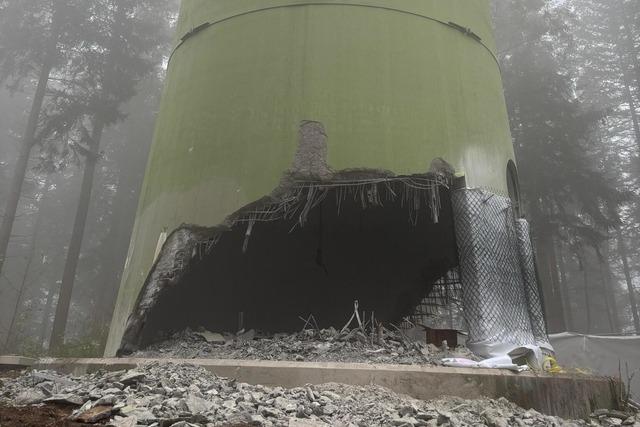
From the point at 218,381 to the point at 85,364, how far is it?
1.69m

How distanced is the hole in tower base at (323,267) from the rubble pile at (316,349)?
104 centimetres

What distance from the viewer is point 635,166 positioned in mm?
23109

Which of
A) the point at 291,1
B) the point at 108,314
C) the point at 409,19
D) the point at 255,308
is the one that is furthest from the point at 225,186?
the point at 108,314

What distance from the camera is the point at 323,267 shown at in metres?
9.74

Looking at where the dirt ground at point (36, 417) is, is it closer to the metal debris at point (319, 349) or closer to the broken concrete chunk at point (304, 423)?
the broken concrete chunk at point (304, 423)

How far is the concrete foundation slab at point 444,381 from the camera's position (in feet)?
14.3

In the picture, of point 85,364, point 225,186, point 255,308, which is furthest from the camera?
point 255,308

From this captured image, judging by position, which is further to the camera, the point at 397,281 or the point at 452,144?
the point at 397,281

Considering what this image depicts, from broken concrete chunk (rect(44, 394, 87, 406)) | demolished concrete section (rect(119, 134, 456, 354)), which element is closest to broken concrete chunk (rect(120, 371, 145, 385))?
broken concrete chunk (rect(44, 394, 87, 406))

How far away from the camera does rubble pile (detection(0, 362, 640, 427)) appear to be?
3.31 meters

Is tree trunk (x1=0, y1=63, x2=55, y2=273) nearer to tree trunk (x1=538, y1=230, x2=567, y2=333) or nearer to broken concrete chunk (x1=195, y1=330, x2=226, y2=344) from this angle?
broken concrete chunk (x1=195, y1=330, x2=226, y2=344)

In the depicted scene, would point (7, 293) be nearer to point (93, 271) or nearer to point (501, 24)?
point (93, 271)

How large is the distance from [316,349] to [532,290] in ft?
9.66

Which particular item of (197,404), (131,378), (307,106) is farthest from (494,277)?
(131,378)
